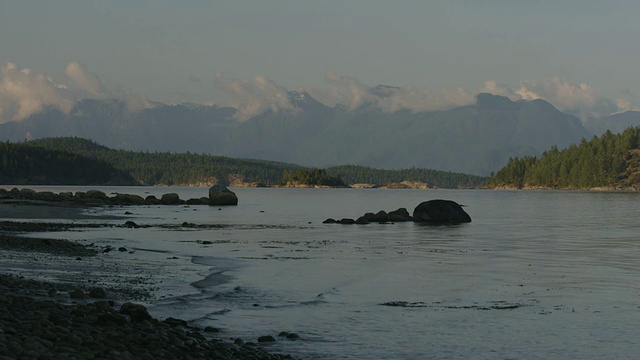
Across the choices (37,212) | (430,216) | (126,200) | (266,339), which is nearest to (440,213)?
(430,216)

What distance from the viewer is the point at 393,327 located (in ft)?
67.3

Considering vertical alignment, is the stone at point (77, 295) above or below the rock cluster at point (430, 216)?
below

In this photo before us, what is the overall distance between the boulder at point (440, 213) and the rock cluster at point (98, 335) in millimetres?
59042

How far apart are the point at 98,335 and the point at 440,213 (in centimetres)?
6396

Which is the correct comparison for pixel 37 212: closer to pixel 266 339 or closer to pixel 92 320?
pixel 92 320

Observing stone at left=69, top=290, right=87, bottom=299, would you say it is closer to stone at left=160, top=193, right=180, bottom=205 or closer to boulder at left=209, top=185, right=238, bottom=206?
boulder at left=209, top=185, right=238, bottom=206

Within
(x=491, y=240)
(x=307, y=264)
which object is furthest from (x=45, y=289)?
(x=491, y=240)

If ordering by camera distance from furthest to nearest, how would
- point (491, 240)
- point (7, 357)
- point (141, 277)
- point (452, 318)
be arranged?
1. point (491, 240)
2. point (141, 277)
3. point (452, 318)
4. point (7, 357)

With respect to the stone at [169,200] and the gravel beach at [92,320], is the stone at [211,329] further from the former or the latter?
the stone at [169,200]

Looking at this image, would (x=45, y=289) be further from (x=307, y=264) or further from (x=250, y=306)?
(x=307, y=264)

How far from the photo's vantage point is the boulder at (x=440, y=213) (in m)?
76.5

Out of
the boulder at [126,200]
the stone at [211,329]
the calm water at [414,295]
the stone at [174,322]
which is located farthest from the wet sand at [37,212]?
the stone at [211,329]

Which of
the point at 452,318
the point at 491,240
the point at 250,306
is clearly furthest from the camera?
the point at 491,240

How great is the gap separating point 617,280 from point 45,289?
22.2 metres
